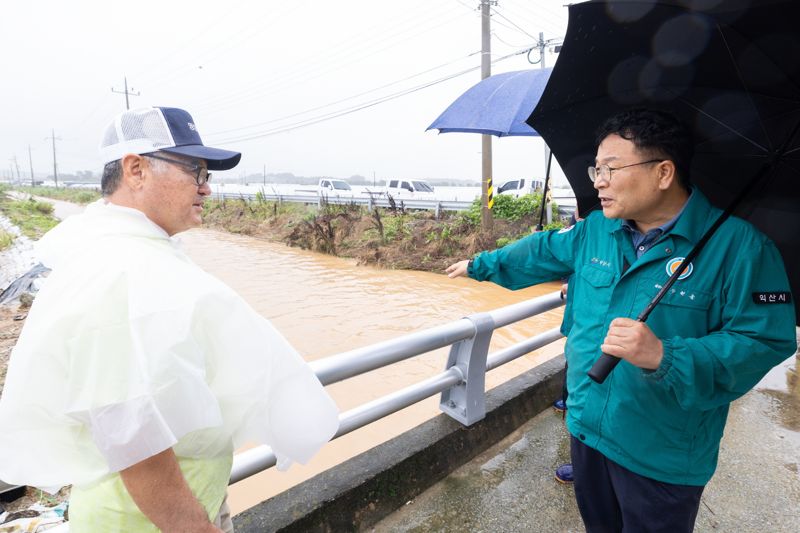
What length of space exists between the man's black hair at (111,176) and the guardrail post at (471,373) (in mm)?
1840

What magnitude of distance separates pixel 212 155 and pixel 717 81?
5.51 feet

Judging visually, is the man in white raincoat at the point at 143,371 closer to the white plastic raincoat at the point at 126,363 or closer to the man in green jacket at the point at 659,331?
the white plastic raincoat at the point at 126,363

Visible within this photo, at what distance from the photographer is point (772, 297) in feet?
4.52

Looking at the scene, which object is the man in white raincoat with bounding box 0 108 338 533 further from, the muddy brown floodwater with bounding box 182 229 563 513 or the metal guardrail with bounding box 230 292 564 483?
the muddy brown floodwater with bounding box 182 229 563 513

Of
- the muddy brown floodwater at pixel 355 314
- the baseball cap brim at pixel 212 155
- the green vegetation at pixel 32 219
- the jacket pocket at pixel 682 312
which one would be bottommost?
the muddy brown floodwater at pixel 355 314

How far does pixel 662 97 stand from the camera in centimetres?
177

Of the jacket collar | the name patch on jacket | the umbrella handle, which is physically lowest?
the umbrella handle

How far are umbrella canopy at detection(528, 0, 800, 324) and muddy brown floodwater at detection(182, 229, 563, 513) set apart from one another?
11.2ft

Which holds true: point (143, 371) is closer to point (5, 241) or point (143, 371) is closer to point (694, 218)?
point (694, 218)

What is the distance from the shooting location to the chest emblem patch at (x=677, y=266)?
1.48m

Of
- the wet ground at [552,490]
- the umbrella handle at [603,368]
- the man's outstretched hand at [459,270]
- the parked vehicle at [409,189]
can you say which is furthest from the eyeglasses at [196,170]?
the parked vehicle at [409,189]

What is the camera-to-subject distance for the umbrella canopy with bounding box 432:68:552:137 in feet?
15.2

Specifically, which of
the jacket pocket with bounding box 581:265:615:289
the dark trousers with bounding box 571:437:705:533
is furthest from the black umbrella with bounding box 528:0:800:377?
the dark trousers with bounding box 571:437:705:533

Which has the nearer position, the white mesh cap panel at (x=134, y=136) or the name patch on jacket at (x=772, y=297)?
the white mesh cap panel at (x=134, y=136)
